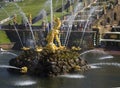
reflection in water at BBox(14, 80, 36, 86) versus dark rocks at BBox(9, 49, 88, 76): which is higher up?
dark rocks at BBox(9, 49, 88, 76)

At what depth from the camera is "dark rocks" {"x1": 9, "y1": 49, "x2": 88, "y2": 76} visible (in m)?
50.4

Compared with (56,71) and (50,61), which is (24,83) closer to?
(56,71)

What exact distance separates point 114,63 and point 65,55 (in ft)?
32.9

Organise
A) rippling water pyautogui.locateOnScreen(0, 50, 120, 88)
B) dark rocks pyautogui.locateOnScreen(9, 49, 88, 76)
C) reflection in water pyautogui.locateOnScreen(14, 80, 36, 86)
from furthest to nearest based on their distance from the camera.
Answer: dark rocks pyautogui.locateOnScreen(9, 49, 88, 76) → reflection in water pyautogui.locateOnScreen(14, 80, 36, 86) → rippling water pyautogui.locateOnScreen(0, 50, 120, 88)

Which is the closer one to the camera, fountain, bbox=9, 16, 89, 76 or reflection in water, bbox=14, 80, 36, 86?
reflection in water, bbox=14, 80, 36, 86

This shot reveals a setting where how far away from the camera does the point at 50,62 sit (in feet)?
165

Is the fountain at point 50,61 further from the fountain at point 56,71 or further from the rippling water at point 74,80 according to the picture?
the rippling water at point 74,80

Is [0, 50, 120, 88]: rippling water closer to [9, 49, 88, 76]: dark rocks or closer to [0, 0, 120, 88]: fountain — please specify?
[0, 0, 120, 88]: fountain

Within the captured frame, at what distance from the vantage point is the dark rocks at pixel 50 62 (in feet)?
165

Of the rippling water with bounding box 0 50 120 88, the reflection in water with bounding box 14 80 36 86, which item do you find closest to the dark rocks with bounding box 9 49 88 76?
the rippling water with bounding box 0 50 120 88

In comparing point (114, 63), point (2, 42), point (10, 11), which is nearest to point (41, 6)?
point (10, 11)

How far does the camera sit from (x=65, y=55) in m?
52.3

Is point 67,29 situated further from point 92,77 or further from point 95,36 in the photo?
point 92,77

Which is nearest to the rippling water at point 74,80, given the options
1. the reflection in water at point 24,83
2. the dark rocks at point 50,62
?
the reflection in water at point 24,83
